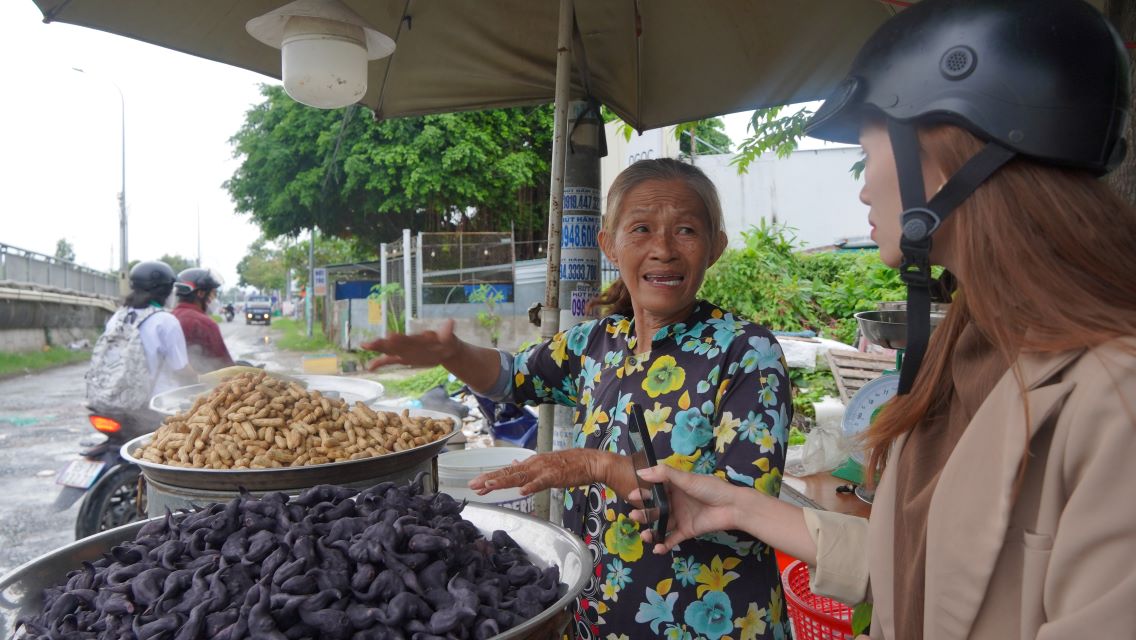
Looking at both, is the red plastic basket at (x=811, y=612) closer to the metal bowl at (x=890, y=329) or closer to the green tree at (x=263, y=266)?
the metal bowl at (x=890, y=329)

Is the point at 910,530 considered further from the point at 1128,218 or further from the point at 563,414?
the point at 563,414

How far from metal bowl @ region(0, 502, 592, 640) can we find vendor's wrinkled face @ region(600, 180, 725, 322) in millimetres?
739

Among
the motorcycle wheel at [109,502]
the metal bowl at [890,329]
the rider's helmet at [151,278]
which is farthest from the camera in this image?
the rider's helmet at [151,278]

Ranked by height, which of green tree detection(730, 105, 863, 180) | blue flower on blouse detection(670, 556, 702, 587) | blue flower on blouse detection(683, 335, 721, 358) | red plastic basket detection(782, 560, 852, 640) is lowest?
red plastic basket detection(782, 560, 852, 640)

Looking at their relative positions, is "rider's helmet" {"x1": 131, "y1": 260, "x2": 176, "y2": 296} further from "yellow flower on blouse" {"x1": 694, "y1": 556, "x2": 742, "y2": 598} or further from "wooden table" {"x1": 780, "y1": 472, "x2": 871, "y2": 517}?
"yellow flower on blouse" {"x1": 694, "y1": 556, "x2": 742, "y2": 598}

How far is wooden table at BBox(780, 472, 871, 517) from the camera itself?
2.84 meters

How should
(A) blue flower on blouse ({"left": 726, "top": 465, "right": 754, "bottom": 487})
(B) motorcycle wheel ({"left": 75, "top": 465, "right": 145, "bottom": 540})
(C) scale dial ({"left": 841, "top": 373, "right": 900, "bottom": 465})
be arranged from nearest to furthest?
(A) blue flower on blouse ({"left": 726, "top": 465, "right": 754, "bottom": 487})
(C) scale dial ({"left": 841, "top": 373, "right": 900, "bottom": 465})
(B) motorcycle wheel ({"left": 75, "top": 465, "right": 145, "bottom": 540})

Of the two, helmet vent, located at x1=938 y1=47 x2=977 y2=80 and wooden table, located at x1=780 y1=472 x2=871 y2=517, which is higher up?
helmet vent, located at x1=938 y1=47 x2=977 y2=80

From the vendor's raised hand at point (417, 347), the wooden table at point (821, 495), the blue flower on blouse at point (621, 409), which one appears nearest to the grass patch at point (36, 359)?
the vendor's raised hand at point (417, 347)

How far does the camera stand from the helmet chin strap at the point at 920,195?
96 centimetres

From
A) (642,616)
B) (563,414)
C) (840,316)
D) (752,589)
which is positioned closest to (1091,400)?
(752,589)

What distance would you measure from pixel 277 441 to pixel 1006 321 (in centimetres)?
194

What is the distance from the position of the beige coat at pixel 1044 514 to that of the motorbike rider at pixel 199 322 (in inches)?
207

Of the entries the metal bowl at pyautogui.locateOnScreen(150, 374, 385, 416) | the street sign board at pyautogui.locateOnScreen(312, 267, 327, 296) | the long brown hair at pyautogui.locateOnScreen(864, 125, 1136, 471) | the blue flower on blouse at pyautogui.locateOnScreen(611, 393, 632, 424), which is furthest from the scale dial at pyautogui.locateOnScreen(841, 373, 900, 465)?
the street sign board at pyautogui.locateOnScreen(312, 267, 327, 296)
